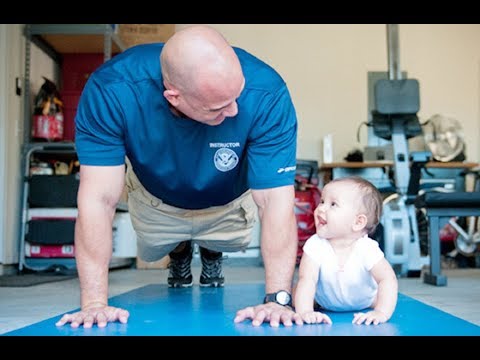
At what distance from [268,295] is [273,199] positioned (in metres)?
0.25

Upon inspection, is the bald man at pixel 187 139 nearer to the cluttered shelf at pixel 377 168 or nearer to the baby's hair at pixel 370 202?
the baby's hair at pixel 370 202

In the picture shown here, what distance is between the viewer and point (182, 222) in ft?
7.08

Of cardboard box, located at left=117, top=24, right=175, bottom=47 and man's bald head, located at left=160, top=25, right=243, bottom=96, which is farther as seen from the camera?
cardboard box, located at left=117, top=24, right=175, bottom=47

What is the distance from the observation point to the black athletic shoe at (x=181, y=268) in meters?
2.44

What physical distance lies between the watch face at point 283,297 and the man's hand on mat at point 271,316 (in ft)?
0.22

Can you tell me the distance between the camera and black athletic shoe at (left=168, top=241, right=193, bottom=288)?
244 centimetres

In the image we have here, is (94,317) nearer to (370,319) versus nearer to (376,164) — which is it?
(370,319)

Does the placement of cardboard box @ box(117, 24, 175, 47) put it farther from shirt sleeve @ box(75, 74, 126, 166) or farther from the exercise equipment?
shirt sleeve @ box(75, 74, 126, 166)

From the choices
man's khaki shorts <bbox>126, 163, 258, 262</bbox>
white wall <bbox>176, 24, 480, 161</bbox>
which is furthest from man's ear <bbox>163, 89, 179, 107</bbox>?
white wall <bbox>176, 24, 480, 161</bbox>

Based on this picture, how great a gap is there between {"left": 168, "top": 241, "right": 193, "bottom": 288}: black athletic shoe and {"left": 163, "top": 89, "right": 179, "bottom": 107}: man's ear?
1.10 meters

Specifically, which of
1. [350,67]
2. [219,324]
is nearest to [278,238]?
[219,324]

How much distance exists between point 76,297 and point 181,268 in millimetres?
524
